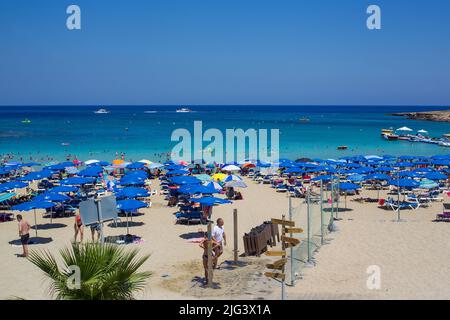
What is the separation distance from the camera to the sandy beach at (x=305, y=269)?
859 cm

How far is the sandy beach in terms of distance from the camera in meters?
8.59

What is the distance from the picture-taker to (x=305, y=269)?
10008 mm

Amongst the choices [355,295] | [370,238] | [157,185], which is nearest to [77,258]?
[355,295]

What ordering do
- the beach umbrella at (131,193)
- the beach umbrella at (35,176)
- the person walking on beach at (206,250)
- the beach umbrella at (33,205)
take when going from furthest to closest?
the beach umbrella at (35,176) → the beach umbrella at (131,193) → the beach umbrella at (33,205) → the person walking on beach at (206,250)

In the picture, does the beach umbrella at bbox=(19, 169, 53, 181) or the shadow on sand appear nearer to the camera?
the shadow on sand

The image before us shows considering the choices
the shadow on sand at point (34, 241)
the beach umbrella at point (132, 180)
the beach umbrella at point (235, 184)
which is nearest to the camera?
the shadow on sand at point (34, 241)

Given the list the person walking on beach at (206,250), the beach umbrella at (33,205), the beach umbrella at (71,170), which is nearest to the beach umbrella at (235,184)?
the beach umbrella at (33,205)

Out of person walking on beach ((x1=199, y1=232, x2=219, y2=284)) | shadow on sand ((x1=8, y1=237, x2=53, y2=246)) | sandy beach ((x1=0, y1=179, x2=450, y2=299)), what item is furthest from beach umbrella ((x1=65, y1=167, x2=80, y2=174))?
person walking on beach ((x1=199, y1=232, x2=219, y2=284))

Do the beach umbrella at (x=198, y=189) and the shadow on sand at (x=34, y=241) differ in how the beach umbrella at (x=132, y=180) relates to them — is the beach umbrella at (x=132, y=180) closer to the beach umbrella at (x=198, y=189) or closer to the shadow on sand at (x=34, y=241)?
the beach umbrella at (x=198, y=189)

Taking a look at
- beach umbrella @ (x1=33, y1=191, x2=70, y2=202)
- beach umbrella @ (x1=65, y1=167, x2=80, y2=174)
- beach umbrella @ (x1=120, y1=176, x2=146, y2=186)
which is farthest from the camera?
beach umbrella @ (x1=65, y1=167, x2=80, y2=174)

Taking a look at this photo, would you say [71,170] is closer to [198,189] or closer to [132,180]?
[132,180]

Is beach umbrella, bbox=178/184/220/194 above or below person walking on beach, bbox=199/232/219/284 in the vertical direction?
above

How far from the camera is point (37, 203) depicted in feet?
45.3

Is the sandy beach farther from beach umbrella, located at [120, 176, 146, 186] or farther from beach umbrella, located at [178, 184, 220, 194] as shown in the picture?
beach umbrella, located at [120, 176, 146, 186]
